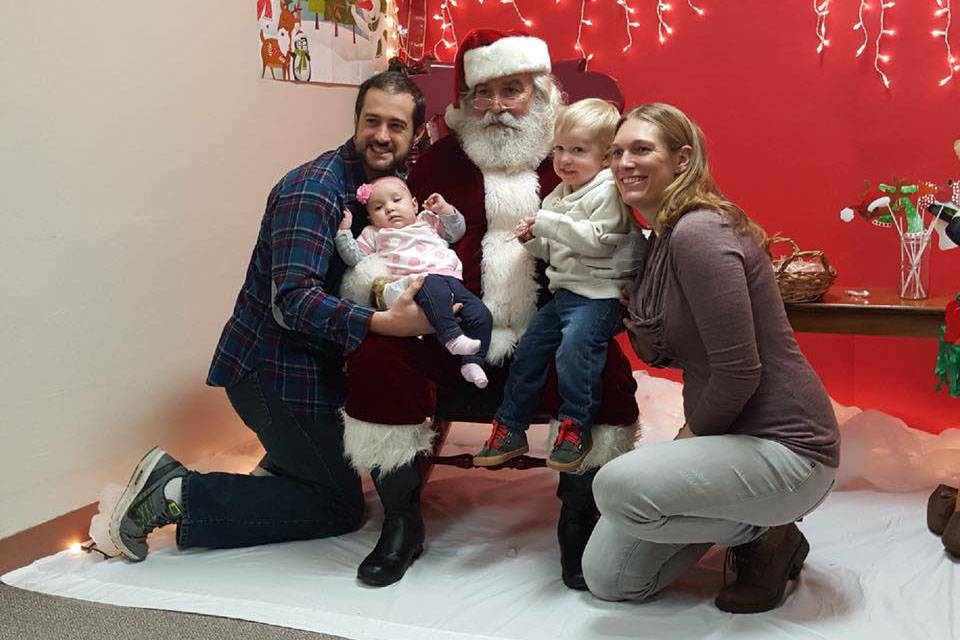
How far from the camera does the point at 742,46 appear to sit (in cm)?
363

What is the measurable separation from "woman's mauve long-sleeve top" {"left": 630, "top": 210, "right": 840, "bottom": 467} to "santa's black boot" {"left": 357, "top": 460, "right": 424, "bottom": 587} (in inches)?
27.6

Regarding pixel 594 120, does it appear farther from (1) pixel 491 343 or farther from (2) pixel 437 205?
(1) pixel 491 343

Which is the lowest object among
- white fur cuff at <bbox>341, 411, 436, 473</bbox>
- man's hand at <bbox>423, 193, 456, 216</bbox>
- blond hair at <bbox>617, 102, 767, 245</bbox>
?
white fur cuff at <bbox>341, 411, 436, 473</bbox>

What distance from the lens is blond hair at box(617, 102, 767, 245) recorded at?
202 cm

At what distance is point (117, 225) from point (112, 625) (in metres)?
1.14

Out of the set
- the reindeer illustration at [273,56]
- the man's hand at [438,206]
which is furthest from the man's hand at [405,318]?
the reindeer illustration at [273,56]

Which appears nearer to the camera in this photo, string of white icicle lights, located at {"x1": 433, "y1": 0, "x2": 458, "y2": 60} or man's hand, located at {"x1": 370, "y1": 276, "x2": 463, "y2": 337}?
man's hand, located at {"x1": 370, "y1": 276, "x2": 463, "y2": 337}

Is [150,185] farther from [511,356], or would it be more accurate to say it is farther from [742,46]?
[742,46]

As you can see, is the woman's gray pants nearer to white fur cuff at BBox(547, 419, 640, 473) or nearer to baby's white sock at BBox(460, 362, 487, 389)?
white fur cuff at BBox(547, 419, 640, 473)

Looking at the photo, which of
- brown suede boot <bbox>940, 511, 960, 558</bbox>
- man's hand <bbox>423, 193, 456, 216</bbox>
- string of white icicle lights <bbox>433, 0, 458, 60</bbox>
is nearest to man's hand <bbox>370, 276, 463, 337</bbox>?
man's hand <bbox>423, 193, 456, 216</bbox>

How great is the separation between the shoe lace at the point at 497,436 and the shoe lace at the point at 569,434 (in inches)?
5.4

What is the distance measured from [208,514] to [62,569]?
367mm

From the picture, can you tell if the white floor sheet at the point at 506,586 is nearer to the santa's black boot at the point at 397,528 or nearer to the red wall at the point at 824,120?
the santa's black boot at the point at 397,528

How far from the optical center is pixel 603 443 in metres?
2.28
